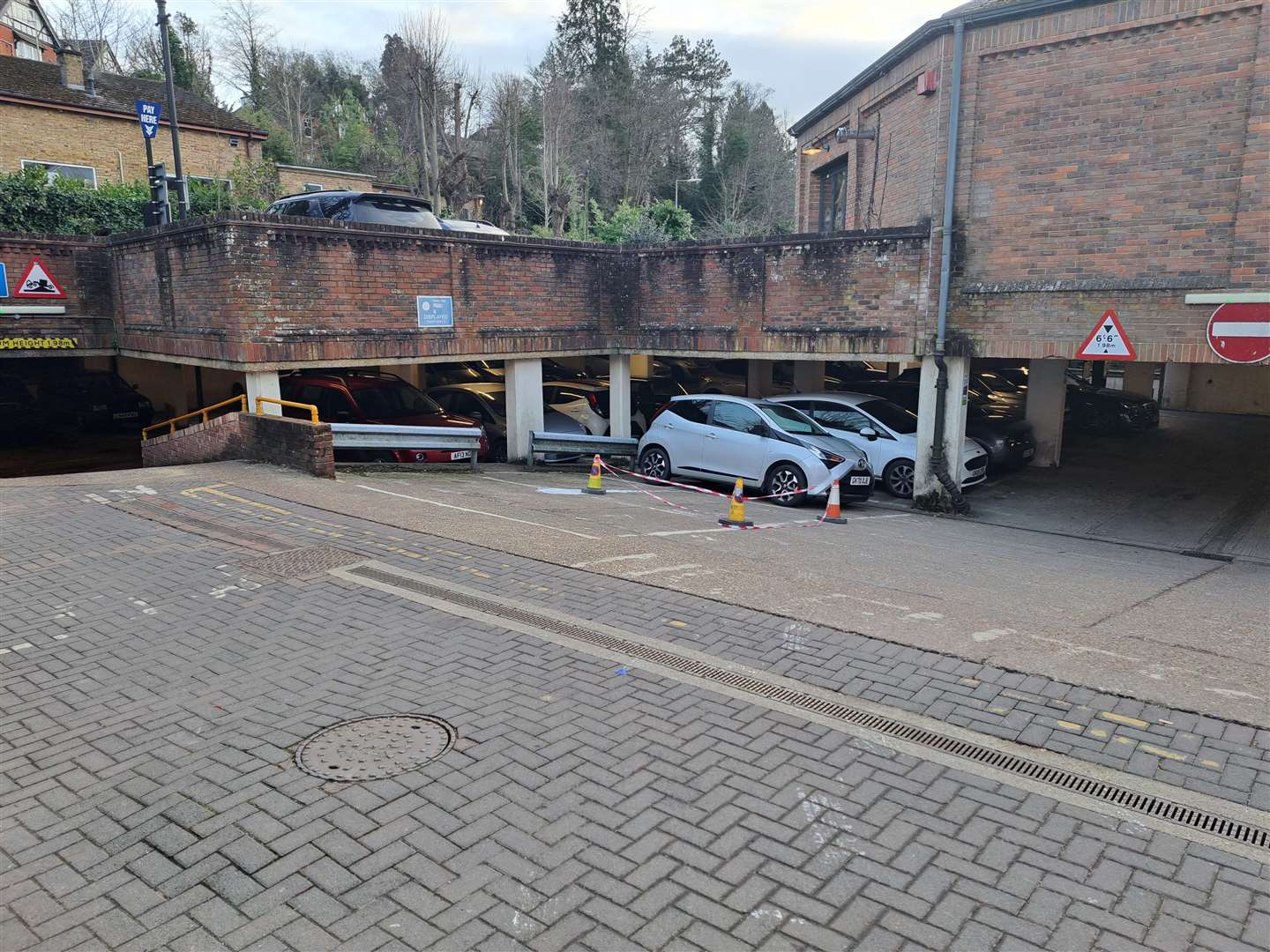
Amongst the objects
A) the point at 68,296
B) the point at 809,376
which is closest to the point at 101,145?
the point at 68,296

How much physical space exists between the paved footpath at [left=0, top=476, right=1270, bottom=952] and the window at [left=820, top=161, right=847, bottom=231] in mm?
18976

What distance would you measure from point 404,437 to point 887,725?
10.1 meters

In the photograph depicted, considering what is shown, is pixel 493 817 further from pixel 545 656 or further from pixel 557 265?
pixel 557 265

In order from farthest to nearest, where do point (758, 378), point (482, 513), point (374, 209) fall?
1. point (758, 378)
2. point (374, 209)
3. point (482, 513)

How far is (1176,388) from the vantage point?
27.8 m

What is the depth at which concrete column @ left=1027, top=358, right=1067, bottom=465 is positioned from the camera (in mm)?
18078

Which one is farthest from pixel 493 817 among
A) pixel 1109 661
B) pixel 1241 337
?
pixel 1241 337

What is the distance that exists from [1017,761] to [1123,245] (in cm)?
→ 1014

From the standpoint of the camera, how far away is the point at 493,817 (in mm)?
4168

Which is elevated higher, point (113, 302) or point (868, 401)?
point (113, 302)

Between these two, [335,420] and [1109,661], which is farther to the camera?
[335,420]

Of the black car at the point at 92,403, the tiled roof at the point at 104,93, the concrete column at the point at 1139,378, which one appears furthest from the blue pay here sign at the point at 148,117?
the concrete column at the point at 1139,378

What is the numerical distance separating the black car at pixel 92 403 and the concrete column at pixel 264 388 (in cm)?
896

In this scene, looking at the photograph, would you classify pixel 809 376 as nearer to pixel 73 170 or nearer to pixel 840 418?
pixel 840 418
